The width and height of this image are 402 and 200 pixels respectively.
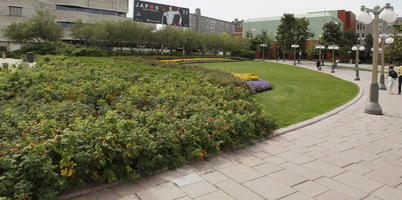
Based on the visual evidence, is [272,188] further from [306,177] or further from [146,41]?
[146,41]

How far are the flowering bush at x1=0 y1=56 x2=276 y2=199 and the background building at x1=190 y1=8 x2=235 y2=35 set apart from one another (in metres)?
116

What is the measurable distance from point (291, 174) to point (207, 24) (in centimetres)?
13539

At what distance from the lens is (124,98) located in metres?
7.29

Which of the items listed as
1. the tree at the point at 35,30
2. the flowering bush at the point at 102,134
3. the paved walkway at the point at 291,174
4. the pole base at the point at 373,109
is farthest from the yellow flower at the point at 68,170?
the tree at the point at 35,30

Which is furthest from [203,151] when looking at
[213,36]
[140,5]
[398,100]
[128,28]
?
[140,5]

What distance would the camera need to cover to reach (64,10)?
5434 cm

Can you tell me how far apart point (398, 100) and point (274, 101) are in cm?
639

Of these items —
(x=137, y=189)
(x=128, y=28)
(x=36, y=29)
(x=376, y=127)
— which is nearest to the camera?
(x=137, y=189)

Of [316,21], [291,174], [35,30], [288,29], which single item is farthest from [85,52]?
[316,21]

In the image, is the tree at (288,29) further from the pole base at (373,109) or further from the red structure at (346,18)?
the pole base at (373,109)

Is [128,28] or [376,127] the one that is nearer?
[376,127]

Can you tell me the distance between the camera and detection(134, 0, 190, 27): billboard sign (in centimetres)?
5803

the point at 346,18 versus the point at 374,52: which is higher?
the point at 346,18

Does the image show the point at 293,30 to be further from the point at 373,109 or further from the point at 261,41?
the point at 373,109
